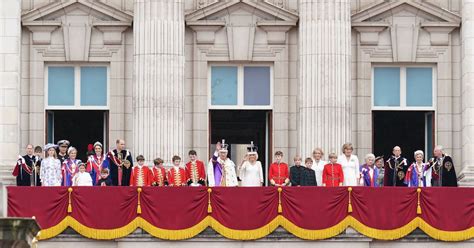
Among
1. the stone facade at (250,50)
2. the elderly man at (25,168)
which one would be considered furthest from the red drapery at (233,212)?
the stone facade at (250,50)

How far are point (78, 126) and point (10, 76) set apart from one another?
3288 mm

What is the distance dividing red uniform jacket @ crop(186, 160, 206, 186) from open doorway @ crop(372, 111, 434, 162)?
33.5 feet

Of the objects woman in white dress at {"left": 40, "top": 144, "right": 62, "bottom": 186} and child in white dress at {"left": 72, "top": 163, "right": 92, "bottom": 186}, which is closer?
child in white dress at {"left": 72, "top": 163, "right": 92, "bottom": 186}

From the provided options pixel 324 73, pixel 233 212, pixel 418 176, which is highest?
pixel 324 73

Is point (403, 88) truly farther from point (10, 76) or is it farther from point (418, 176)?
point (10, 76)

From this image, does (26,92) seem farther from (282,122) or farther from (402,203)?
(402,203)

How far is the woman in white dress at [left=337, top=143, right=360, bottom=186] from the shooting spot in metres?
75.3

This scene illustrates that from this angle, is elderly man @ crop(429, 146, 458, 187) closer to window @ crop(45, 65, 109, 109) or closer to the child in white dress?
the child in white dress

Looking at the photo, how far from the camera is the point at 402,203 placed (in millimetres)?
74125

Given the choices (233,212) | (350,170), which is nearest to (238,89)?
(350,170)

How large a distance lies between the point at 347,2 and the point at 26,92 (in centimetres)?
1244

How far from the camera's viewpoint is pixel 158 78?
268 feet

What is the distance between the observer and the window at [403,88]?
84438 mm

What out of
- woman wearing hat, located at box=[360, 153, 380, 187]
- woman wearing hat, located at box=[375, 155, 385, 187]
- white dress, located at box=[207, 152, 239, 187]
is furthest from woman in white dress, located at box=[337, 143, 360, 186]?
white dress, located at box=[207, 152, 239, 187]
